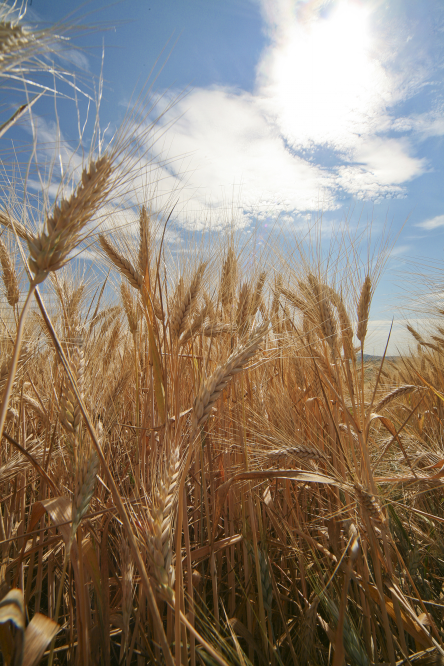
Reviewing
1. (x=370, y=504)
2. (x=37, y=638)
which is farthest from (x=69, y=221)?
(x=370, y=504)

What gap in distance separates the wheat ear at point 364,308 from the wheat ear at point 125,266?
1.01 m

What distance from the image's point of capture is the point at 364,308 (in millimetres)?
1471

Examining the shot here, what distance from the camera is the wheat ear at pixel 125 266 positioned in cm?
125

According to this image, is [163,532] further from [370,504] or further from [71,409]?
[370,504]

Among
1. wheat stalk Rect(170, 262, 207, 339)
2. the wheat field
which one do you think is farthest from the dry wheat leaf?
wheat stalk Rect(170, 262, 207, 339)


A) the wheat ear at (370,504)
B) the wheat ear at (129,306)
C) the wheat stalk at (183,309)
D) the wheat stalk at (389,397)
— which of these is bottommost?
the wheat ear at (370,504)

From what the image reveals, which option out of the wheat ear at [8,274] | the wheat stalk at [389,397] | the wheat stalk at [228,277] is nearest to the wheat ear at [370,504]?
the wheat stalk at [389,397]

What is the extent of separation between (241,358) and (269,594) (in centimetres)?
96

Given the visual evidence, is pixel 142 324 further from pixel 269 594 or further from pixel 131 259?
pixel 269 594

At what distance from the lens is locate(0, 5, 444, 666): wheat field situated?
779 mm

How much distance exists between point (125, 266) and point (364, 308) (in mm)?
1113

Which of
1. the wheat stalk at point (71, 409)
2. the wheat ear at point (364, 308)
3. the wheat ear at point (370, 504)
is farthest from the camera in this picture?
the wheat ear at point (364, 308)

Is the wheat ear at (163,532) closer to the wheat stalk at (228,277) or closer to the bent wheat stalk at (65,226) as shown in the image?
the bent wheat stalk at (65,226)

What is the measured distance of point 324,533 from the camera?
160 cm
